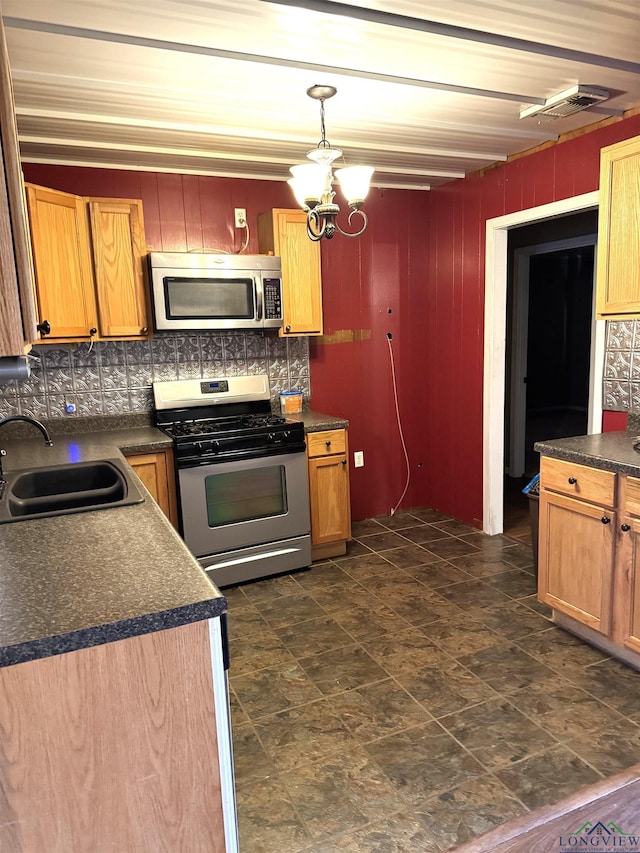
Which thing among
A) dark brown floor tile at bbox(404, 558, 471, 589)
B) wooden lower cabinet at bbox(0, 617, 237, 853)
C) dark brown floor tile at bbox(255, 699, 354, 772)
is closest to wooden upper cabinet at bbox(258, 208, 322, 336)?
dark brown floor tile at bbox(404, 558, 471, 589)

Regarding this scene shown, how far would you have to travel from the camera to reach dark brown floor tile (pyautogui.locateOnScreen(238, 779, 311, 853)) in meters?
1.67

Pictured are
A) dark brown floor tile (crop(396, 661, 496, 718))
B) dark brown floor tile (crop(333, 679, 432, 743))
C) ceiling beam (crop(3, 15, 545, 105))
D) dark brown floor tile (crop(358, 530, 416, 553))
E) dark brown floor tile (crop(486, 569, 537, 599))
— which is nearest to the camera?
ceiling beam (crop(3, 15, 545, 105))

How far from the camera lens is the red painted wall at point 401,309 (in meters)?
3.63

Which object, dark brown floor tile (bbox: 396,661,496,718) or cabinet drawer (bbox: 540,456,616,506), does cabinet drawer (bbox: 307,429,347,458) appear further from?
dark brown floor tile (bbox: 396,661,496,718)

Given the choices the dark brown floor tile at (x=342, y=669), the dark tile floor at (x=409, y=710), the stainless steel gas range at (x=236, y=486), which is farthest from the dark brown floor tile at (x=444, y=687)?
the stainless steel gas range at (x=236, y=486)

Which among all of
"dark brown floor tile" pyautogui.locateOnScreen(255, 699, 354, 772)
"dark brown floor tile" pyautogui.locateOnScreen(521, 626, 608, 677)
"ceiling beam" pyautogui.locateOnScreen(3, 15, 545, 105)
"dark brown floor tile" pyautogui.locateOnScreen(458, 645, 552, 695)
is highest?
"ceiling beam" pyautogui.locateOnScreen(3, 15, 545, 105)

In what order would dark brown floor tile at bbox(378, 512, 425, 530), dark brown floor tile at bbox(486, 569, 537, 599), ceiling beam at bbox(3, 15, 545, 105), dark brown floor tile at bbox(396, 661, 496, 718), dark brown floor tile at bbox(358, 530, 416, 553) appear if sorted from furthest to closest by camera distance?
dark brown floor tile at bbox(378, 512, 425, 530)
dark brown floor tile at bbox(358, 530, 416, 553)
dark brown floor tile at bbox(486, 569, 537, 599)
dark brown floor tile at bbox(396, 661, 496, 718)
ceiling beam at bbox(3, 15, 545, 105)

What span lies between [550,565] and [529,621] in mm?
330

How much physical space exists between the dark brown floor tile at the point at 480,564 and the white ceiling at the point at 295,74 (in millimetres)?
2419

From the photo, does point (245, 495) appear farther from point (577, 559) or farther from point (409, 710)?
point (577, 559)

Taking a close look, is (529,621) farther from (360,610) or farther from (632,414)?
(632,414)

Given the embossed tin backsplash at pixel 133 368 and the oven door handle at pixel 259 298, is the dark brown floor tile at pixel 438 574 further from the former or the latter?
the oven door handle at pixel 259 298

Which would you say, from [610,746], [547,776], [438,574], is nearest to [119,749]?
[547,776]

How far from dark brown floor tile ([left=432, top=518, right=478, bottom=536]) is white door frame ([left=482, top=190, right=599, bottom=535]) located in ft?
0.42
